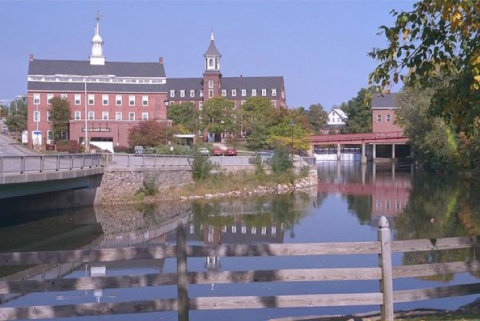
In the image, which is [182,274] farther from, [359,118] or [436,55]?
[359,118]

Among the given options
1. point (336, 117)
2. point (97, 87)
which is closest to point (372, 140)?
point (97, 87)

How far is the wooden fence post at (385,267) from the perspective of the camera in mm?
9062

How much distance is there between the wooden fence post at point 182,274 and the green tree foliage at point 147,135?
68279 mm

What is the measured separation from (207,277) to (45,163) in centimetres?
2376

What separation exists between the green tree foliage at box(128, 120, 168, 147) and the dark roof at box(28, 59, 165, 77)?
1878 centimetres

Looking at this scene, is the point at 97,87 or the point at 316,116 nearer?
the point at 97,87

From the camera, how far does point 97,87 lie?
303ft

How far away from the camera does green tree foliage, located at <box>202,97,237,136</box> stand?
96.4 meters

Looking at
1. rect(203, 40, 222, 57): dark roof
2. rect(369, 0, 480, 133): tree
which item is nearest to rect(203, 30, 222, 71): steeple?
rect(203, 40, 222, 57): dark roof

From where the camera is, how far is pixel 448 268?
32.0ft

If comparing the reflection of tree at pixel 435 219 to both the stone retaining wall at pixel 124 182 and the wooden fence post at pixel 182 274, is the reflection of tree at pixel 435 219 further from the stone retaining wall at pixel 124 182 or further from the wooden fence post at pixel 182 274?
the stone retaining wall at pixel 124 182

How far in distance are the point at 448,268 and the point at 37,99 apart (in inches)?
3440

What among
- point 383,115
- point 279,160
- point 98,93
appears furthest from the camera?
point 383,115

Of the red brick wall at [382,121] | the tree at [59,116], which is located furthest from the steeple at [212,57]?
the tree at [59,116]
